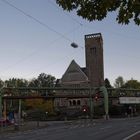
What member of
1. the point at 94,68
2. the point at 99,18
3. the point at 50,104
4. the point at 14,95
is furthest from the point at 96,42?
the point at 99,18

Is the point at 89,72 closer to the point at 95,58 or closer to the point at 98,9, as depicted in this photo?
the point at 95,58

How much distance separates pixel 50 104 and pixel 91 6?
136 m

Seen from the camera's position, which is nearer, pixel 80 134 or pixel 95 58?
pixel 80 134

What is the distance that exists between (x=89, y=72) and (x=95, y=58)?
20.1 feet

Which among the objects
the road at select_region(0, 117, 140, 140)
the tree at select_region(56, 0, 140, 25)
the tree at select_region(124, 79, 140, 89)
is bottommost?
the road at select_region(0, 117, 140, 140)

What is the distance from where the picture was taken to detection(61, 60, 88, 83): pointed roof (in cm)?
17275

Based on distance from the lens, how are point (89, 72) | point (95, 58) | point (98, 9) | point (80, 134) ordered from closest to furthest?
point (98, 9) → point (80, 134) → point (95, 58) → point (89, 72)

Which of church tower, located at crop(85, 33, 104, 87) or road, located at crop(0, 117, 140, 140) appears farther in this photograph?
church tower, located at crop(85, 33, 104, 87)

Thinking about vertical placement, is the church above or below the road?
above

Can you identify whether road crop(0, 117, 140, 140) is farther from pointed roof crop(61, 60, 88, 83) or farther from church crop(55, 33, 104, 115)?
pointed roof crop(61, 60, 88, 83)

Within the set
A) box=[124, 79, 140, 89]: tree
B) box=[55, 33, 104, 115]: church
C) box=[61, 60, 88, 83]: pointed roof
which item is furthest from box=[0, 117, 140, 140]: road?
box=[124, 79, 140, 89]: tree

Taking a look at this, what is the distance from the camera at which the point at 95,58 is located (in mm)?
163375

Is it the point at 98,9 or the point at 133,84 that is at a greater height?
the point at 133,84

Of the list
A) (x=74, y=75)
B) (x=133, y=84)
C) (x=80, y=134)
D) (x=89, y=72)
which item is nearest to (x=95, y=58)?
(x=89, y=72)
